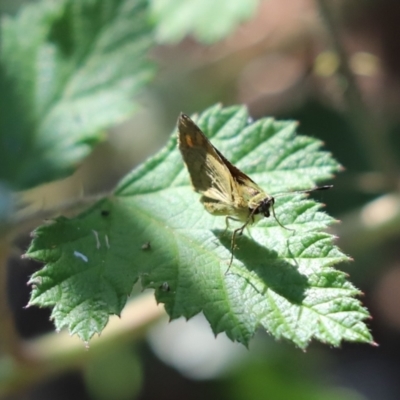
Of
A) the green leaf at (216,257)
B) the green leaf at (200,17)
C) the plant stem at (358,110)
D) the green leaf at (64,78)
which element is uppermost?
the green leaf at (200,17)

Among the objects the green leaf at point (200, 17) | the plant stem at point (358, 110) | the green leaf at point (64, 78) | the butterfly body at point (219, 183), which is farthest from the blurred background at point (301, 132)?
the butterfly body at point (219, 183)

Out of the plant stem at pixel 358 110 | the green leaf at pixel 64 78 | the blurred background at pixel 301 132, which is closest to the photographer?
the green leaf at pixel 64 78

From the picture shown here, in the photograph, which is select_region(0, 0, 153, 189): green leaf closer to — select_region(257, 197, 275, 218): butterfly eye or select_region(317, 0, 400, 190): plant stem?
select_region(317, 0, 400, 190): plant stem

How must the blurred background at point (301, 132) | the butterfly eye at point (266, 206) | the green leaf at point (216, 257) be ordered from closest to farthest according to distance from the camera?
the green leaf at point (216, 257)
the butterfly eye at point (266, 206)
the blurred background at point (301, 132)

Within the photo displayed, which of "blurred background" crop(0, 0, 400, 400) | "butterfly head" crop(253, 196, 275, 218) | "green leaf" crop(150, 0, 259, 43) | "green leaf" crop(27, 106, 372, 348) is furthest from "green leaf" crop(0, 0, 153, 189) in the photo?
"butterfly head" crop(253, 196, 275, 218)

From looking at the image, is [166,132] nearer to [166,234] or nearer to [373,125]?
[373,125]

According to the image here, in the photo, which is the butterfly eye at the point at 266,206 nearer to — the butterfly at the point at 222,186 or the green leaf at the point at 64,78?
the butterfly at the point at 222,186
